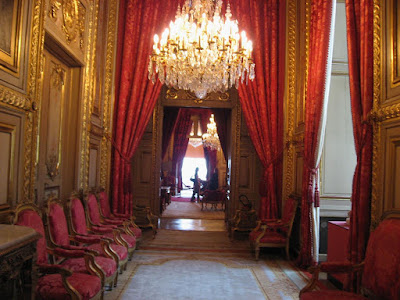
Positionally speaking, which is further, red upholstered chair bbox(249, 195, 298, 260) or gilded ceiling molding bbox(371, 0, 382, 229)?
red upholstered chair bbox(249, 195, 298, 260)

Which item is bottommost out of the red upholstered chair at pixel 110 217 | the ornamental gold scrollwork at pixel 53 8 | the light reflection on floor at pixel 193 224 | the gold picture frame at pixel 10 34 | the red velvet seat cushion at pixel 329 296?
the light reflection on floor at pixel 193 224

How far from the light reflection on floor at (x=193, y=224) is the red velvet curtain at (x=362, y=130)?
4120 millimetres

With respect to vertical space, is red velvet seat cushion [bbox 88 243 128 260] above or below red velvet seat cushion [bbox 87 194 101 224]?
below

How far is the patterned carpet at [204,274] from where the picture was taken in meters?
3.36

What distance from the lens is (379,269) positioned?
2312 millimetres

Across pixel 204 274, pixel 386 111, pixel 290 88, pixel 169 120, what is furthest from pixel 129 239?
pixel 169 120

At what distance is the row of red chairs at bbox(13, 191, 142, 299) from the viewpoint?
91.0 inches

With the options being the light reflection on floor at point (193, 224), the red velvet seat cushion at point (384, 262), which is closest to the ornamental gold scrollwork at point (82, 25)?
the red velvet seat cushion at point (384, 262)

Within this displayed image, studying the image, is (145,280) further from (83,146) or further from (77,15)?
(77,15)

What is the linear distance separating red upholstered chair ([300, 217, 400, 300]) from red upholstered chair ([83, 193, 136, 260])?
2.26 metres

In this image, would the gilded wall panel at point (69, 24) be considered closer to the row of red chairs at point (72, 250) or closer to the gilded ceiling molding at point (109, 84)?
the gilded ceiling molding at point (109, 84)

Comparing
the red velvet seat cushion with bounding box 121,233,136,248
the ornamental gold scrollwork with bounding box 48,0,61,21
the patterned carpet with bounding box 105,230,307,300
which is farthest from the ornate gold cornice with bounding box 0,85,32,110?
the red velvet seat cushion with bounding box 121,233,136,248

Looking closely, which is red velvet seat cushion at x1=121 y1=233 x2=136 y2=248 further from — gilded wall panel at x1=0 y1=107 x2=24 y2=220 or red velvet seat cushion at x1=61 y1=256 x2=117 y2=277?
gilded wall panel at x1=0 y1=107 x2=24 y2=220

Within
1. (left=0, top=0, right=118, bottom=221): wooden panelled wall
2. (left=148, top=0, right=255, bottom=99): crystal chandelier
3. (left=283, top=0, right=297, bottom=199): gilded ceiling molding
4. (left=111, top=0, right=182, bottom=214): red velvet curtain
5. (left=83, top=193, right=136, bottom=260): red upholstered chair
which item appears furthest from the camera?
(left=111, top=0, right=182, bottom=214): red velvet curtain
